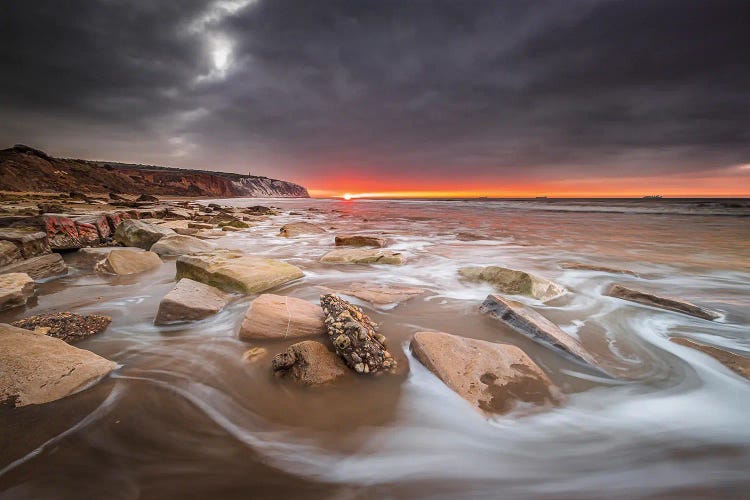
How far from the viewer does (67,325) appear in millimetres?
2523

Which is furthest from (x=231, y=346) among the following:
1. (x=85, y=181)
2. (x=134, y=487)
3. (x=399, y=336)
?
(x=85, y=181)

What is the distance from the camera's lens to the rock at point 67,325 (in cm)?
239

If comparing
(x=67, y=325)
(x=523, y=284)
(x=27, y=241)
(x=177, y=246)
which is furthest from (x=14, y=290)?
(x=523, y=284)

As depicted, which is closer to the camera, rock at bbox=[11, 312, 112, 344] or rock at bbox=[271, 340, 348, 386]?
rock at bbox=[271, 340, 348, 386]

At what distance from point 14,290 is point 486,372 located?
4898mm

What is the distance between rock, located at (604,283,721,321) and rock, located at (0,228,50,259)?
879cm

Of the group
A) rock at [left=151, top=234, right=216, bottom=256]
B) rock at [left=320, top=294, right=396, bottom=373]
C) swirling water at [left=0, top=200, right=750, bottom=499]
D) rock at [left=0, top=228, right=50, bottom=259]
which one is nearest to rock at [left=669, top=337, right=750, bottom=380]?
swirling water at [left=0, top=200, right=750, bottom=499]

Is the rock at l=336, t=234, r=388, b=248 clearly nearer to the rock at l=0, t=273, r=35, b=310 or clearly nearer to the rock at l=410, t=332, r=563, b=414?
the rock at l=0, t=273, r=35, b=310

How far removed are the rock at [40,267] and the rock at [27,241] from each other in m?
0.22

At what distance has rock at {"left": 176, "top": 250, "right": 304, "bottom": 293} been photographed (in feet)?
12.3

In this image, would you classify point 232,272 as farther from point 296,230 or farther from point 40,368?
point 296,230

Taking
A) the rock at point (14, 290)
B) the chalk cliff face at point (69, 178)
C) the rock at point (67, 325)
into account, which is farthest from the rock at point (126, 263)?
the chalk cliff face at point (69, 178)

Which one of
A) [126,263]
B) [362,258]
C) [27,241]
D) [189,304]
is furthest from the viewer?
[362,258]

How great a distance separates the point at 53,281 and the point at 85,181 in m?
47.0
